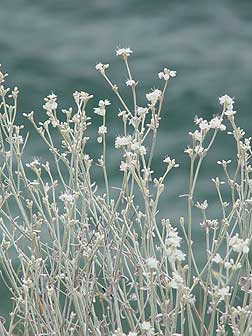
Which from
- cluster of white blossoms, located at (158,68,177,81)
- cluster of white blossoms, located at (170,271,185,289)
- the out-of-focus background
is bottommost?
the out-of-focus background

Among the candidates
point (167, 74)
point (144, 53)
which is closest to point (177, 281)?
point (167, 74)

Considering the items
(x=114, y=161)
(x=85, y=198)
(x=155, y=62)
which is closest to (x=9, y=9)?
(x=155, y=62)

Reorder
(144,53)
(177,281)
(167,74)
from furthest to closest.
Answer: (144,53) → (167,74) → (177,281)

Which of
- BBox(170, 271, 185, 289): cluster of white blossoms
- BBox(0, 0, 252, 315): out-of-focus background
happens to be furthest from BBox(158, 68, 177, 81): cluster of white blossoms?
BBox(0, 0, 252, 315): out-of-focus background

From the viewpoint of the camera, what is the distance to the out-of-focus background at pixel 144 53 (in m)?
3.95

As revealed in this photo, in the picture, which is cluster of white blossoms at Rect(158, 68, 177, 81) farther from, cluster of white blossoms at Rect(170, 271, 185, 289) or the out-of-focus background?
the out-of-focus background

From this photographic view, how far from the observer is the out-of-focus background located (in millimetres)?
3953

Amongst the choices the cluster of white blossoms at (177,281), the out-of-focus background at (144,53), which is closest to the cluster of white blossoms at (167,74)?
the cluster of white blossoms at (177,281)

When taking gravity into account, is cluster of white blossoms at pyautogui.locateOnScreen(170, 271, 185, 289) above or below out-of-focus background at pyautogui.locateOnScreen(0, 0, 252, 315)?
above

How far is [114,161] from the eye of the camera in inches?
147

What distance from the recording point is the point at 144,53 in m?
4.19

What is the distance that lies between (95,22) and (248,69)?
0.82 m

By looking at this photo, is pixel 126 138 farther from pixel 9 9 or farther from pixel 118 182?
pixel 9 9

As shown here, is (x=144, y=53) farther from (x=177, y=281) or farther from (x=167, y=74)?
(x=177, y=281)
